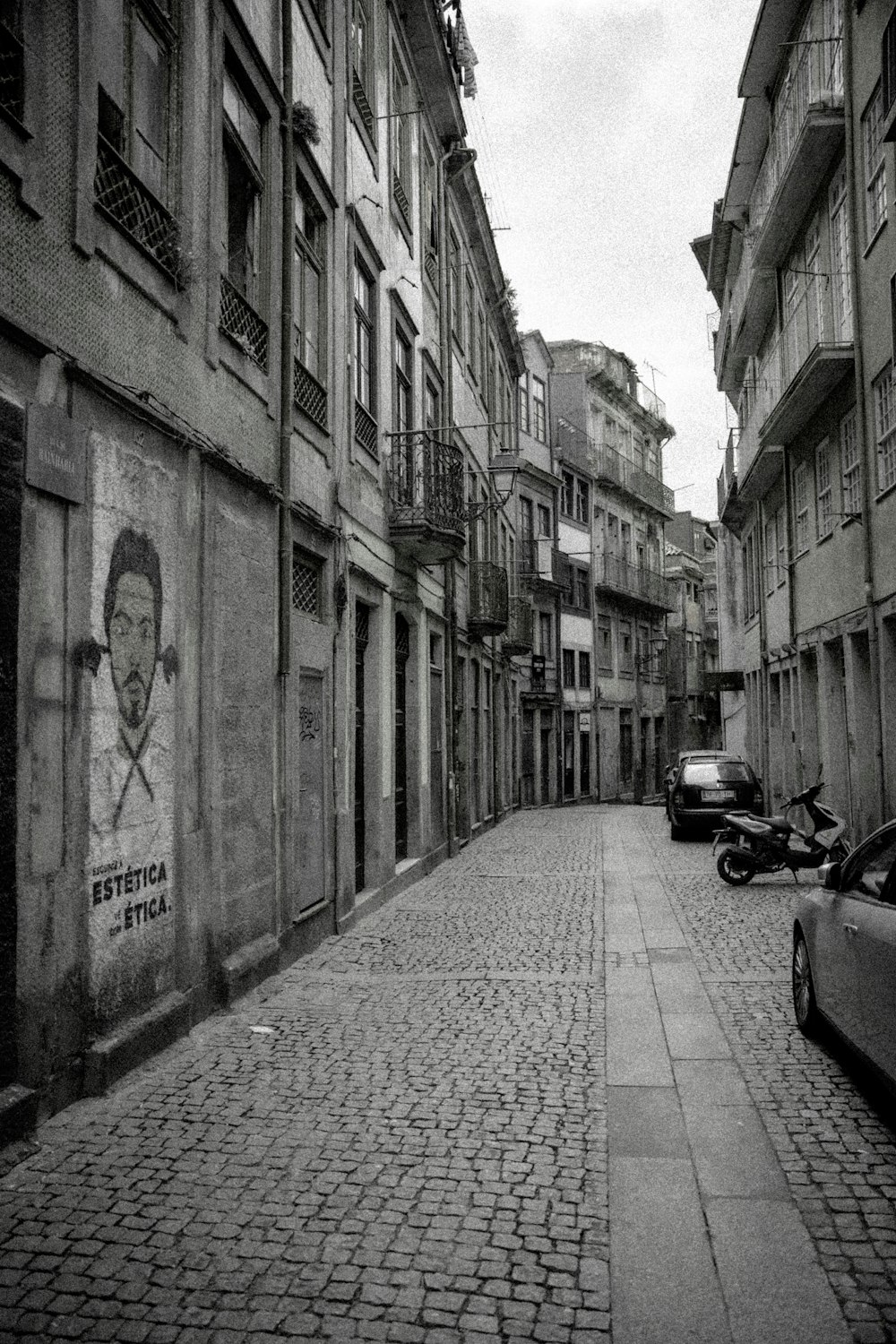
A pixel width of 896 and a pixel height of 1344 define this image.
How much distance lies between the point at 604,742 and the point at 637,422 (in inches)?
603

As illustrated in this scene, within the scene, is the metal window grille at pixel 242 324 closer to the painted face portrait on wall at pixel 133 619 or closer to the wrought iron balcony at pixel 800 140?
the painted face portrait on wall at pixel 133 619

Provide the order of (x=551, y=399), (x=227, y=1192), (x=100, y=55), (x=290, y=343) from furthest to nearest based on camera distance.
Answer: (x=551, y=399) → (x=290, y=343) → (x=100, y=55) → (x=227, y=1192)

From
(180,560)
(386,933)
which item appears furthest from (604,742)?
(180,560)

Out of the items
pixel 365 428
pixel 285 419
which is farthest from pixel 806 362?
pixel 285 419

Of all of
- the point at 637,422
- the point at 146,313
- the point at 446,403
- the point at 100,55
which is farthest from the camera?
the point at 637,422

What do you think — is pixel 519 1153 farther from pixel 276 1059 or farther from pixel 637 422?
pixel 637 422

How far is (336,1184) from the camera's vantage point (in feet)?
14.9

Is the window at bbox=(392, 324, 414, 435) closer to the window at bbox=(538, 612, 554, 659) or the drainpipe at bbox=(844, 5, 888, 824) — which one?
the drainpipe at bbox=(844, 5, 888, 824)

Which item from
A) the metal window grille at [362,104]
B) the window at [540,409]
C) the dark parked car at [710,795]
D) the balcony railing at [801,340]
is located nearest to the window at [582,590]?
the window at [540,409]

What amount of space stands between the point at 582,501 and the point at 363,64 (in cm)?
2818

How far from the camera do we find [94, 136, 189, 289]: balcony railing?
6.10m

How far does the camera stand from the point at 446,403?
60.7 ft

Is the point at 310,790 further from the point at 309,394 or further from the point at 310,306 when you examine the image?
the point at 310,306

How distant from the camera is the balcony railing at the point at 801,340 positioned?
16.1m
